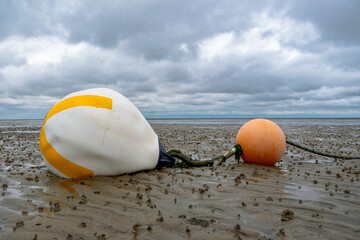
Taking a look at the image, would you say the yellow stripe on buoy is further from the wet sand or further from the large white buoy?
the wet sand

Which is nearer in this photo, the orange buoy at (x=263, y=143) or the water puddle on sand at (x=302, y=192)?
the water puddle on sand at (x=302, y=192)

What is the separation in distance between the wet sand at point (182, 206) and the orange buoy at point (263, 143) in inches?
41.7

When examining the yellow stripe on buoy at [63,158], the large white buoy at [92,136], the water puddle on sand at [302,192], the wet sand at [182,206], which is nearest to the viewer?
the wet sand at [182,206]

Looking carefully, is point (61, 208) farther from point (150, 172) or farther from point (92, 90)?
point (92, 90)

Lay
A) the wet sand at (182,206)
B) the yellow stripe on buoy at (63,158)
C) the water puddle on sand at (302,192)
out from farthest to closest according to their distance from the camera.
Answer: the yellow stripe on buoy at (63,158) → the water puddle on sand at (302,192) → the wet sand at (182,206)

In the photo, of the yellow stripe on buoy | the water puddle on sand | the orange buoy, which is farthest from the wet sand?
the orange buoy

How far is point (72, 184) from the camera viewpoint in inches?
229

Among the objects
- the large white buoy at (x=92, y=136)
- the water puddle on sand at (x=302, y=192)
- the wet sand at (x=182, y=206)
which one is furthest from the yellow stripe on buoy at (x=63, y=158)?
the water puddle on sand at (x=302, y=192)

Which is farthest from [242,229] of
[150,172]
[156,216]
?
[150,172]

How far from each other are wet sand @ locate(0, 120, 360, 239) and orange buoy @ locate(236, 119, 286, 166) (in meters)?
1.06

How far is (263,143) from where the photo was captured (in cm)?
816

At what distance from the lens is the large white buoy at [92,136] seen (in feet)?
19.5

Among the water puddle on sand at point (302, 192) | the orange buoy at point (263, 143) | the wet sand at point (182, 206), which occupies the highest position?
the orange buoy at point (263, 143)

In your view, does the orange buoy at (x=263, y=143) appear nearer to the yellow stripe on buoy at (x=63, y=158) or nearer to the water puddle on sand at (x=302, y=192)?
the water puddle on sand at (x=302, y=192)
